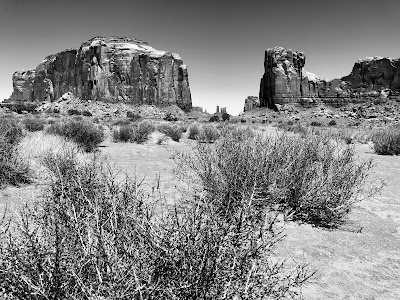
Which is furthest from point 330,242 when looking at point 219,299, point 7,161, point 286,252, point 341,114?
point 341,114

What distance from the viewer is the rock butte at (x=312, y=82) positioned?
9544 centimetres

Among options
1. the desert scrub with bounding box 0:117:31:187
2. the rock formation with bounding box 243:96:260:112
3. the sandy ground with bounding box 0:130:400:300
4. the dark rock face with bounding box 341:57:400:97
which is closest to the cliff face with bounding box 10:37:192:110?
the rock formation with bounding box 243:96:260:112

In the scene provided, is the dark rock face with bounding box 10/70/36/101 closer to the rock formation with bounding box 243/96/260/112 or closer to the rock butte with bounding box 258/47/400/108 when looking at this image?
the rock formation with bounding box 243/96/260/112

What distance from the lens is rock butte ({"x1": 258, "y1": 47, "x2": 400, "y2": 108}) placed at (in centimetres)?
9544

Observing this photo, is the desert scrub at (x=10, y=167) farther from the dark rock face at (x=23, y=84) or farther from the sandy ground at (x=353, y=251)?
the dark rock face at (x=23, y=84)

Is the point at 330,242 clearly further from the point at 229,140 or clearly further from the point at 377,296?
the point at 229,140

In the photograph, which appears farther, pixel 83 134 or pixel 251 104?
pixel 251 104

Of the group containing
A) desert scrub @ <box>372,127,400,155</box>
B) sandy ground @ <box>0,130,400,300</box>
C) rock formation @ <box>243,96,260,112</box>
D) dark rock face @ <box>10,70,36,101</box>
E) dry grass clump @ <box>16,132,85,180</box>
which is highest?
dark rock face @ <box>10,70,36,101</box>

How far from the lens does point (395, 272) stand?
3115 mm

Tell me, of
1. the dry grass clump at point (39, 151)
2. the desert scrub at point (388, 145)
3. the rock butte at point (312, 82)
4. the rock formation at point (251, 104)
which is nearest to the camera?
the dry grass clump at point (39, 151)

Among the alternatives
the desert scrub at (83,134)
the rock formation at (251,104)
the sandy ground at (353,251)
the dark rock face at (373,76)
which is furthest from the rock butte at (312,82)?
the sandy ground at (353,251)

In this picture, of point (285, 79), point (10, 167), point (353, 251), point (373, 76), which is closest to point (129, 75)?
point (285, 79)

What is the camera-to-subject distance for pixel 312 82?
103500mm

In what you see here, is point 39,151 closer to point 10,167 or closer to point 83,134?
point 10,167
